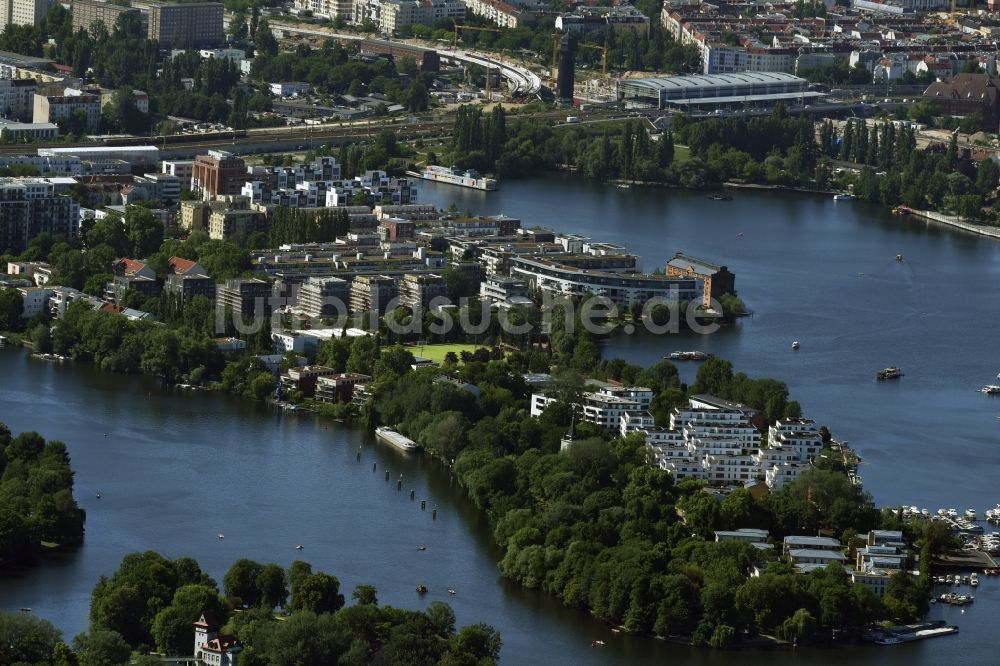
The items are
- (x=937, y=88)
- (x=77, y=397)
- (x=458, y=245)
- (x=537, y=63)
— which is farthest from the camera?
(x=537, y=63)

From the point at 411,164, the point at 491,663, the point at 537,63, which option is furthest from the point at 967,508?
the point at 537,63

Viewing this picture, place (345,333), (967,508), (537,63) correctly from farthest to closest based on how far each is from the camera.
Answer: (537,63)
(345,333)
(967,508)

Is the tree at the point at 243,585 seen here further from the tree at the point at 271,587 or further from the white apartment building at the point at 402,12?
the white apartment building at the point at 402,12

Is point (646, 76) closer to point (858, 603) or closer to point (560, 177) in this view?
point (560, 177)

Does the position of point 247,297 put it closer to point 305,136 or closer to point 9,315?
point 9,315

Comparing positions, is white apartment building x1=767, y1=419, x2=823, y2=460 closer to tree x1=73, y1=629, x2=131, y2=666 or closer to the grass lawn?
the grass lawn

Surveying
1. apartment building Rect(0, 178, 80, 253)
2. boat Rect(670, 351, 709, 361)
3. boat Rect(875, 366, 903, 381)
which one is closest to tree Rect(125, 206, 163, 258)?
apartment building Rect(0, 178, 80, 253)

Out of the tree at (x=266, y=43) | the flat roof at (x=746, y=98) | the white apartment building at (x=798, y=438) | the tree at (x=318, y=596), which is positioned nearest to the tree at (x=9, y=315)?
the white apartment building at (x=798, y=438)
